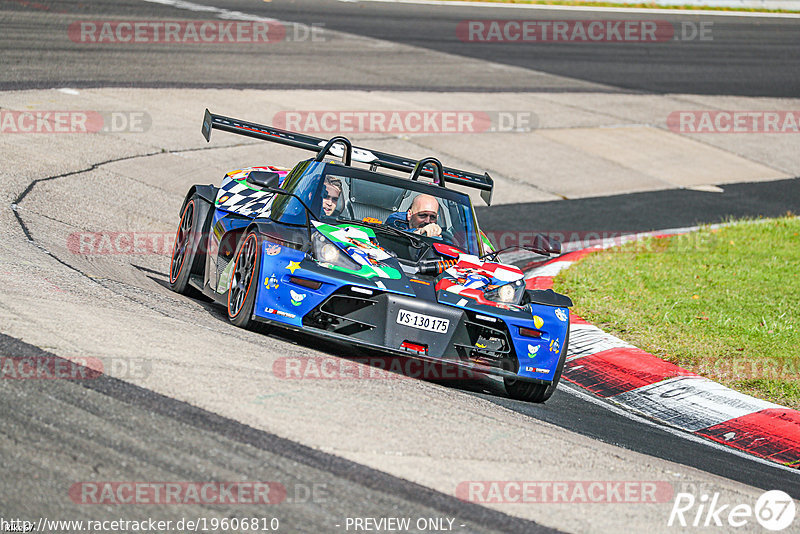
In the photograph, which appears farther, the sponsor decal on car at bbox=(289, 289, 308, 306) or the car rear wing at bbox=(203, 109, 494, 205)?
the car rear wing at bbox=(203, 109, 494, 205)

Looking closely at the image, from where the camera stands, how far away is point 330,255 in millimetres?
7367

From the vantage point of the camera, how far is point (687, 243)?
44.8ft

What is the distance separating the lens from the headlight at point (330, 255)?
7305 millimetres

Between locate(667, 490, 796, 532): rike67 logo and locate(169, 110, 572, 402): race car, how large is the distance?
82.3 inches

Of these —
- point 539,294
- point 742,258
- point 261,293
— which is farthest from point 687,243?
point 261,293

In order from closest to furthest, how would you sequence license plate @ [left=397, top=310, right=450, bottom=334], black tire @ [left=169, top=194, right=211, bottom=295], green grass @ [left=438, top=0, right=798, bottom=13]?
license plate @ [left=397, top=310, right=450, bottom=334] → black tire @ [left=169, top=194, right=211, bottom=295] → green grass @ [left=438, top=0, right=798, bottom=13]

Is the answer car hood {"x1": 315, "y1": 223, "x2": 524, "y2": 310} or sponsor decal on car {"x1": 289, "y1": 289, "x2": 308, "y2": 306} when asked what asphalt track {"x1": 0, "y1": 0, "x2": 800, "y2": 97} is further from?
sponsor decal on car {"x1": 289, "y1": 289, "x2": 308, "y2": 306}

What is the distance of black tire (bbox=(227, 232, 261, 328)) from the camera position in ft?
23.7

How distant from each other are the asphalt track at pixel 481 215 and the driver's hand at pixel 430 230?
1.34 m

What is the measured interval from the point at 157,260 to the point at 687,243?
7.08 m

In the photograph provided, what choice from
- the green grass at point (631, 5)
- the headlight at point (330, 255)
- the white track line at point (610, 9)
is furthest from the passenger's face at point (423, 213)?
the green grass at point (631, 5)

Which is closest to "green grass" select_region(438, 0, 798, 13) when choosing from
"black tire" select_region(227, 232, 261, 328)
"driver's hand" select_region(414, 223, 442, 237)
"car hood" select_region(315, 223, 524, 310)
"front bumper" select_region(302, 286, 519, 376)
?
"driver's hand" select_region(414, 223, 442, 237)

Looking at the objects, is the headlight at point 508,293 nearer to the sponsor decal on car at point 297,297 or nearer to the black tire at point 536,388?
the black tire at point 536,388

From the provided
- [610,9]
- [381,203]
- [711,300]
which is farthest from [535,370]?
[610,9]
